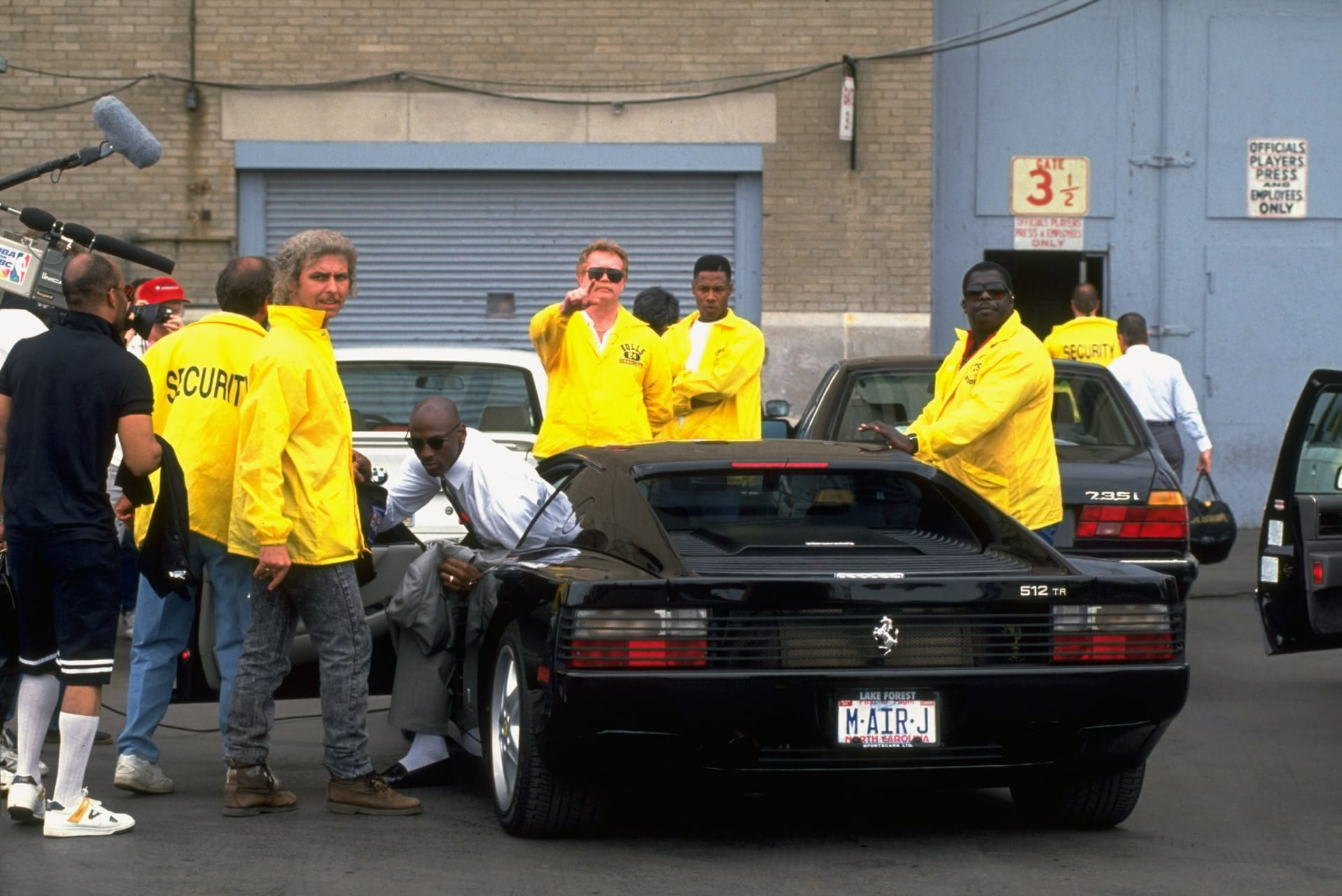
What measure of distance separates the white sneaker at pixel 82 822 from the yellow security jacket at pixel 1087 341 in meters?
9.59

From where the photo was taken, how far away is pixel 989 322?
8.21m

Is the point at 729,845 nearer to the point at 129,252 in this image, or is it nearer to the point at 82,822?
the point at 82,822

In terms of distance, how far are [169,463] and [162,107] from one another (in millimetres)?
11198

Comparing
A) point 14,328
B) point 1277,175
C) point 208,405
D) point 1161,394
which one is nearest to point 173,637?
point 208,405

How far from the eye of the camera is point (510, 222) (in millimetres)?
17438

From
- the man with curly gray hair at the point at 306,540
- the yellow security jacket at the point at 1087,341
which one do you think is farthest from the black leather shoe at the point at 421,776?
the yellow security jacket at the point at 1087,341

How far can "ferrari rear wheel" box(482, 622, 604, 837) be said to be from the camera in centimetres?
607

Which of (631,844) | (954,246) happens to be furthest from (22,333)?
(954,246)

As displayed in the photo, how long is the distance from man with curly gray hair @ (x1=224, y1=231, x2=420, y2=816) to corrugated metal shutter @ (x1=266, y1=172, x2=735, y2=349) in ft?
35.1

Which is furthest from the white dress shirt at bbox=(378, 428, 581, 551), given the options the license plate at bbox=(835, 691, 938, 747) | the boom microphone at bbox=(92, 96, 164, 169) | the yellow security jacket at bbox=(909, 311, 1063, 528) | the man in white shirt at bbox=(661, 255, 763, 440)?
the boom microphone at bbox=(92, 96, 164, 169)

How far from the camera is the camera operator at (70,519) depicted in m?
6.36

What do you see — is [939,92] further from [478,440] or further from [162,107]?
[478,440]

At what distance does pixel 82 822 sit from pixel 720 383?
13.2 feet

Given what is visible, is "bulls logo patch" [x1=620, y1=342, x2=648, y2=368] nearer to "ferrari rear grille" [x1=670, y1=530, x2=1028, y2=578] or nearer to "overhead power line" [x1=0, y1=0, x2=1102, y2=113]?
"ferrari rear grille" [x1=670, y1=530, x2=1028, y2=578]
